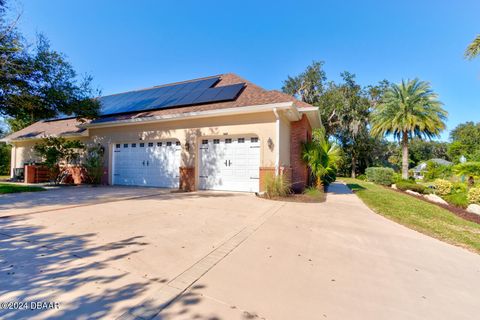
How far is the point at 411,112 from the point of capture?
67.5 feet

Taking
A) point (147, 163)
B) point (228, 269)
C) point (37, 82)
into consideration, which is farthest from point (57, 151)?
point (228, 269)

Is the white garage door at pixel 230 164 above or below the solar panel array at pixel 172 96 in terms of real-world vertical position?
below

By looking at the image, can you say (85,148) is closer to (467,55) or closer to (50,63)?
(50,63)

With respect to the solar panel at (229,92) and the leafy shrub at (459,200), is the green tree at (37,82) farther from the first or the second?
the leafy shrub at (459,200)

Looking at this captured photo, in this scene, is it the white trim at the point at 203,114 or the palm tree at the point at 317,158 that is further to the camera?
the palm tree at the point at 317,158

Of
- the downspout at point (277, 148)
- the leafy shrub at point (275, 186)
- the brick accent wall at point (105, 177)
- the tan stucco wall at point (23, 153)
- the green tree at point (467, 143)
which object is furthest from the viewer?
the green tree at point (467, 143)

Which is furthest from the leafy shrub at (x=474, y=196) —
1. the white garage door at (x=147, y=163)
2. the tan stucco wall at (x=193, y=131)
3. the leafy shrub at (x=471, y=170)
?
the white garage door at (x=147, y=163)

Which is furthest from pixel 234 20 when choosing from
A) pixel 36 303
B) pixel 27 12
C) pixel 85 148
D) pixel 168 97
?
pixel 36 303

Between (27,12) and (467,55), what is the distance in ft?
62.3

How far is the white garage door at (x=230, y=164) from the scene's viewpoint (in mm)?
9539

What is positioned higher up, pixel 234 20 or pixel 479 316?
pixel 234 20

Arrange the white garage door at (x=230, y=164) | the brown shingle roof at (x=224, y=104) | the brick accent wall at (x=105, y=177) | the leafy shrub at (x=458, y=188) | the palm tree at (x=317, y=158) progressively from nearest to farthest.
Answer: the brown shingle roof at (x=224, y=104), the white garage door at (x=230, y=164), the palm tree at (x=317, y=158), the brick accent wall at (x=105, y=177), the leafy shrub at (x=458, y=188)

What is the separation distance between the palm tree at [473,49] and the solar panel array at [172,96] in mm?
10374

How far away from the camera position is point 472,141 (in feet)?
139
